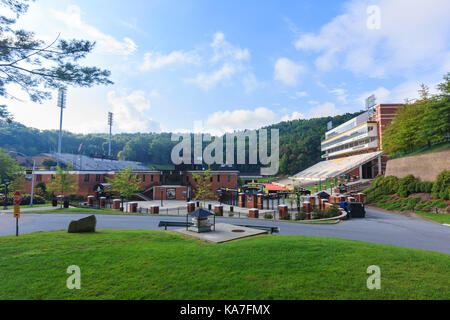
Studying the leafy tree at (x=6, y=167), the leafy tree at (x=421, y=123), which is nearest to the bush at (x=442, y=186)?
the leafy tree at (x=421, y=123)

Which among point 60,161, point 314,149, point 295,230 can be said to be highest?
point 314,149

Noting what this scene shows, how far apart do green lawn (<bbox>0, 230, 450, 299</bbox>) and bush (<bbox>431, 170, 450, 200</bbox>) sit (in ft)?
74.0

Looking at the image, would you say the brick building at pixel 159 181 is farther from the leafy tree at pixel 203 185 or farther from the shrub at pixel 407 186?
the shrub at pixel 407 186

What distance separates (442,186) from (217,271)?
30039 millimetres

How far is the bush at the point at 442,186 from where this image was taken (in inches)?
984

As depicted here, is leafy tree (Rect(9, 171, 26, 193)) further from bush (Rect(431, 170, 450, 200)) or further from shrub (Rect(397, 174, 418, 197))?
bush (Rect(431, 170, 450, 200))

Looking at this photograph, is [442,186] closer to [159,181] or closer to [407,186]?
[407,186]

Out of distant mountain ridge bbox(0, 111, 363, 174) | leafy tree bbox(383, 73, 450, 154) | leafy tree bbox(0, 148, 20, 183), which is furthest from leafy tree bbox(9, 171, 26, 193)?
distant mountain ridge bbox(0, 111, 363, 174)

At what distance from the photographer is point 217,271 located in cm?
680

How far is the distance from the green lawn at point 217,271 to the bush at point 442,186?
22.5 metres

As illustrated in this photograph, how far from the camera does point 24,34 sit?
962cm
